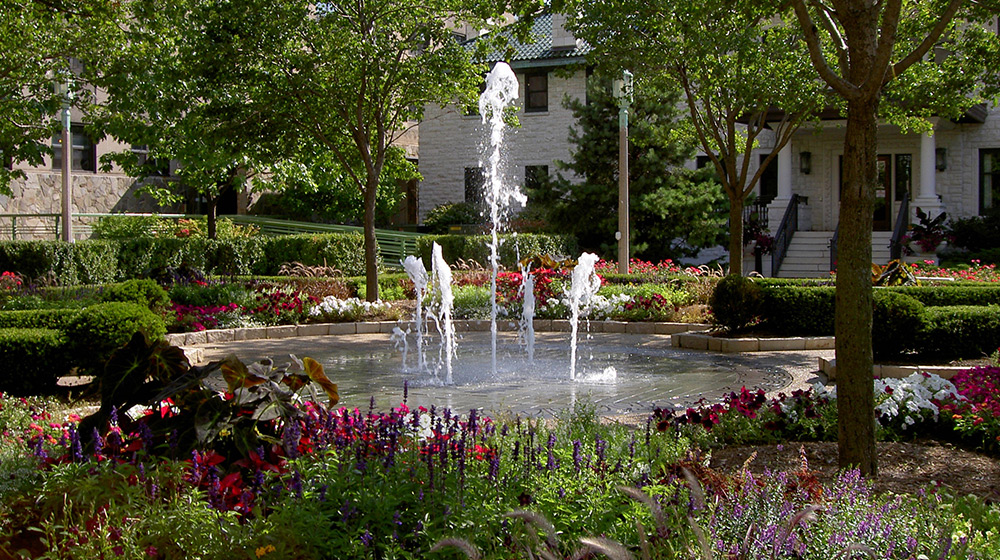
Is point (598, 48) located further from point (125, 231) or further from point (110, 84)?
point (125, 231)

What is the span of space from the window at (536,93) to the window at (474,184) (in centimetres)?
278

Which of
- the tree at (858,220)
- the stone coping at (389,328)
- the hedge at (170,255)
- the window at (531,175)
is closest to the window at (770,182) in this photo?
the window at (531,175)

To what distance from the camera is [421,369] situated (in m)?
10.9

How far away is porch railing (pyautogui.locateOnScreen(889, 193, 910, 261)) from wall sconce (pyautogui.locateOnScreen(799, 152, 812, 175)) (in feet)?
9.74

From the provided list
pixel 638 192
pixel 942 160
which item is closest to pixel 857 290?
pixel 638 192

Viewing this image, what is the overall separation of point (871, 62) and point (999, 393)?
306cm

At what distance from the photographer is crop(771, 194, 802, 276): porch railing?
2484cm

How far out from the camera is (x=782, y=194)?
26484 mm

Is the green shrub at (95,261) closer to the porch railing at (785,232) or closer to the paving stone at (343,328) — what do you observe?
the paving stone at (343,328)

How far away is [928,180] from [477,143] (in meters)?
14.9

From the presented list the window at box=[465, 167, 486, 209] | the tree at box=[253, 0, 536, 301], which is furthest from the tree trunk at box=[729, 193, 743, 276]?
the window at box=[465, 167, 486, 209]

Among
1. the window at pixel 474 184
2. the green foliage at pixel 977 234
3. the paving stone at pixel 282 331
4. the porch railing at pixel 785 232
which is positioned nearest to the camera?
the paving stone at pixel 282 331

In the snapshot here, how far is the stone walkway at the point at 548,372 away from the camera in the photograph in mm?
8654

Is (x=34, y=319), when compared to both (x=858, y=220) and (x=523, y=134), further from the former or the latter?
(x=523, y=134)
